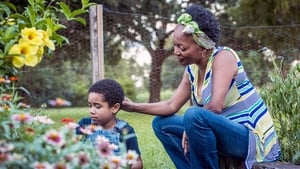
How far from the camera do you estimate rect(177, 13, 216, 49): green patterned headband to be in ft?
8.75

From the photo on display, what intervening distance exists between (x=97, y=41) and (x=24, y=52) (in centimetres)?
323

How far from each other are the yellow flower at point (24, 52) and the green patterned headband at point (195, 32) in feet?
3.56

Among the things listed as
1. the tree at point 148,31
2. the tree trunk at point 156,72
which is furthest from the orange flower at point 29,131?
the tree trunk at point 156,72

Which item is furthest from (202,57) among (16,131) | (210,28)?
(16,131)

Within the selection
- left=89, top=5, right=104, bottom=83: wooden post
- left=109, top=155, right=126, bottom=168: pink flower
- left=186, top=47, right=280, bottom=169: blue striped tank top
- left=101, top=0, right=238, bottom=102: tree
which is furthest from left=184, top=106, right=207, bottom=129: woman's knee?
left=101, top=0, right=238, bottom=102: tree

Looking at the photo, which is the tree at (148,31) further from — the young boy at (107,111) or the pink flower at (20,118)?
the pink flower at (20,118)

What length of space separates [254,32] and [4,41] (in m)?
5.69

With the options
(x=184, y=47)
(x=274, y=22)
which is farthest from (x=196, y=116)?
(x=274, y=22)

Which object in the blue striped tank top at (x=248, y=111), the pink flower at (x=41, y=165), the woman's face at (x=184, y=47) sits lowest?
the blue striped tank top at (x=248, y=111)

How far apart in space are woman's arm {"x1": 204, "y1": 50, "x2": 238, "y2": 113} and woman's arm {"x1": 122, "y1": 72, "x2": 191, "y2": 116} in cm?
33

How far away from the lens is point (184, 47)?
269 cm

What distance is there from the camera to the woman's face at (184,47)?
2.69 m

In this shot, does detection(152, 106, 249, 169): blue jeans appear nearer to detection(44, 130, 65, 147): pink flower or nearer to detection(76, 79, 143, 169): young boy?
detection(76, 79, 143, 169): young boy

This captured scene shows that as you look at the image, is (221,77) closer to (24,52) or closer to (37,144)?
(24,52)
